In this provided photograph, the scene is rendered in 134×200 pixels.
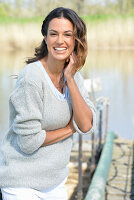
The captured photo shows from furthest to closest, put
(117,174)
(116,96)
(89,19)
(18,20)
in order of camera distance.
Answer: (18,20), (89,19), (116,96), (117,174)

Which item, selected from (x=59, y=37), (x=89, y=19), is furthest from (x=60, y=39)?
(x=89, y=19)

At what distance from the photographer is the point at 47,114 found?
1418 mm

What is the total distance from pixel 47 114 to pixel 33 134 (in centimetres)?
10

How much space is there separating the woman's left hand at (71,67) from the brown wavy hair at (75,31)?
18mm

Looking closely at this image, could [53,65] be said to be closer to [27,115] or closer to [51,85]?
[51,85]

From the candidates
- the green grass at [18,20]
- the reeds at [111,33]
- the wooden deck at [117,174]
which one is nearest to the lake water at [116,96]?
the wooden deck at [117,174]

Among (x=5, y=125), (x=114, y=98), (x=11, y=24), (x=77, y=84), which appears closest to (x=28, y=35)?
(x=11, y=24)

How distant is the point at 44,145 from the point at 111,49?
55.4 feet

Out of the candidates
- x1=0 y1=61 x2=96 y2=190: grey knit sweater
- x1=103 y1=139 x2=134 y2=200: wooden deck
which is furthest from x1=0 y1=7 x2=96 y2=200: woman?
x1=103 y1=139 x2=134 y2=200: wooden deck

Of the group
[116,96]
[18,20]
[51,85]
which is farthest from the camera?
[18,20]

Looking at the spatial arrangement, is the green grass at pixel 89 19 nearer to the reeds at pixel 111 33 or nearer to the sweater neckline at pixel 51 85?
the reeds at pixel 111 33

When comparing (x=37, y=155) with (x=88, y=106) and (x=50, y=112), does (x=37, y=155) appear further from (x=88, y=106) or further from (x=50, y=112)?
(x=88, y=106)

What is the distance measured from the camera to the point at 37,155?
1.43 m

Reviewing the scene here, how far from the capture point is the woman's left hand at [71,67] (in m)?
1.48
